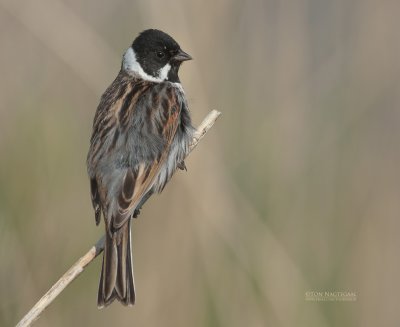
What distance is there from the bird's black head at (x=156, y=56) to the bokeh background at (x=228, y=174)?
7 cm

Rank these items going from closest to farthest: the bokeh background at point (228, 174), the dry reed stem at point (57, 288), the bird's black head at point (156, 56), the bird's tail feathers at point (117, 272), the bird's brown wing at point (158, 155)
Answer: the dry reed stem at point (57, 288) → the bird's tail feathers at point (117, 272) → the bird's brown wing at point (158, 155) → the bokeh background at point (228, 174) → the bird's black head at point (156, 56)

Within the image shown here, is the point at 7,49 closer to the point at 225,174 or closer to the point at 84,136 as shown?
the point at 84,136

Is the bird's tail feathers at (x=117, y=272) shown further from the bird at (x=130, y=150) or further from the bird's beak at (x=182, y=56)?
the bird's beak at (x=182, y=56)

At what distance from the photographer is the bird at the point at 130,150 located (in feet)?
11.1

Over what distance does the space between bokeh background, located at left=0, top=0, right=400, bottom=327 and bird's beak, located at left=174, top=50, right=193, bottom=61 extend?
56 mm

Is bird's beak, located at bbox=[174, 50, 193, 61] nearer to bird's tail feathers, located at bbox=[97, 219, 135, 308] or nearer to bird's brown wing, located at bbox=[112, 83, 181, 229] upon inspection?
bird's brown wing, located at bbox=[112, 83, 181, 229]

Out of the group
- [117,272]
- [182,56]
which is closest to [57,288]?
[117,272]

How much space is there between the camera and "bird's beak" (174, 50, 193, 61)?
13.5 feet

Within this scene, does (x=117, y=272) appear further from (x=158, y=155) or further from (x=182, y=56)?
(x=182, y=56)

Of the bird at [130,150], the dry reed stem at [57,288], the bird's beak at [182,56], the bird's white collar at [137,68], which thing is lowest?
the dry reed stem at [57,288]

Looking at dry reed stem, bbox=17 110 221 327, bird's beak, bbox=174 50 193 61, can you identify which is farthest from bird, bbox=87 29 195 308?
dry reed stem, bbox=17 110 221 327

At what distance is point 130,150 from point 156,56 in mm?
759

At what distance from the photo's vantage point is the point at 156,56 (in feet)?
14.0

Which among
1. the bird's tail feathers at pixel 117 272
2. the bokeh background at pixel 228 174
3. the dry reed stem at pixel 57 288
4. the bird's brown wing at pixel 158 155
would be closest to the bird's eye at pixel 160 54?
the bokeh background at pixel 228 174
